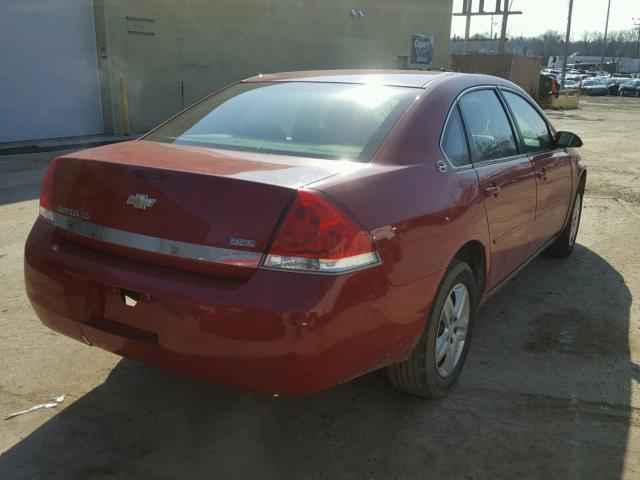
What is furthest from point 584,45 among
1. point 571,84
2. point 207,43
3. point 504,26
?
point 207,43

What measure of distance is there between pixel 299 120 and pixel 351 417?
1533 millimetres

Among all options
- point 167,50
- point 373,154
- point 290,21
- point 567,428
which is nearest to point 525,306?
point 567,428

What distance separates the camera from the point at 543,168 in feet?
14.0

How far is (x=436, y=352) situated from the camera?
3064 millimetres

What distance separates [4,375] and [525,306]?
3.45 meters

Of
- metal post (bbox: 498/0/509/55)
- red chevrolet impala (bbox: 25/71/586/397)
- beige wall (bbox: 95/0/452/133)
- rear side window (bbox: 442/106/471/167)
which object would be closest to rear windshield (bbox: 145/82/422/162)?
red chevrolet impala (bbox: 25/71/586/397)

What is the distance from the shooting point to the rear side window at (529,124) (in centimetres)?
421

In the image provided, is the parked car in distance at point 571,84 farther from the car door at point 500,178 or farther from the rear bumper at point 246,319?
the rear bumper at point 246,319

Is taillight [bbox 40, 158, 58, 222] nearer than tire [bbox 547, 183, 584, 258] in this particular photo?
Yes

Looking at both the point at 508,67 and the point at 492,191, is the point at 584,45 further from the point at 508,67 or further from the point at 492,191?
the point at 492,191

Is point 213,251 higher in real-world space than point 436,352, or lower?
higher

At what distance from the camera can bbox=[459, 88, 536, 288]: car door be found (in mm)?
3398

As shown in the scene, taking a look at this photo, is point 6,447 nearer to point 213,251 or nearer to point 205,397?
point 205,397

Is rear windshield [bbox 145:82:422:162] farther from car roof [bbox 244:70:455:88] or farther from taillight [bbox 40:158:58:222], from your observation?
taillight [bbox 40:158:58:222]
